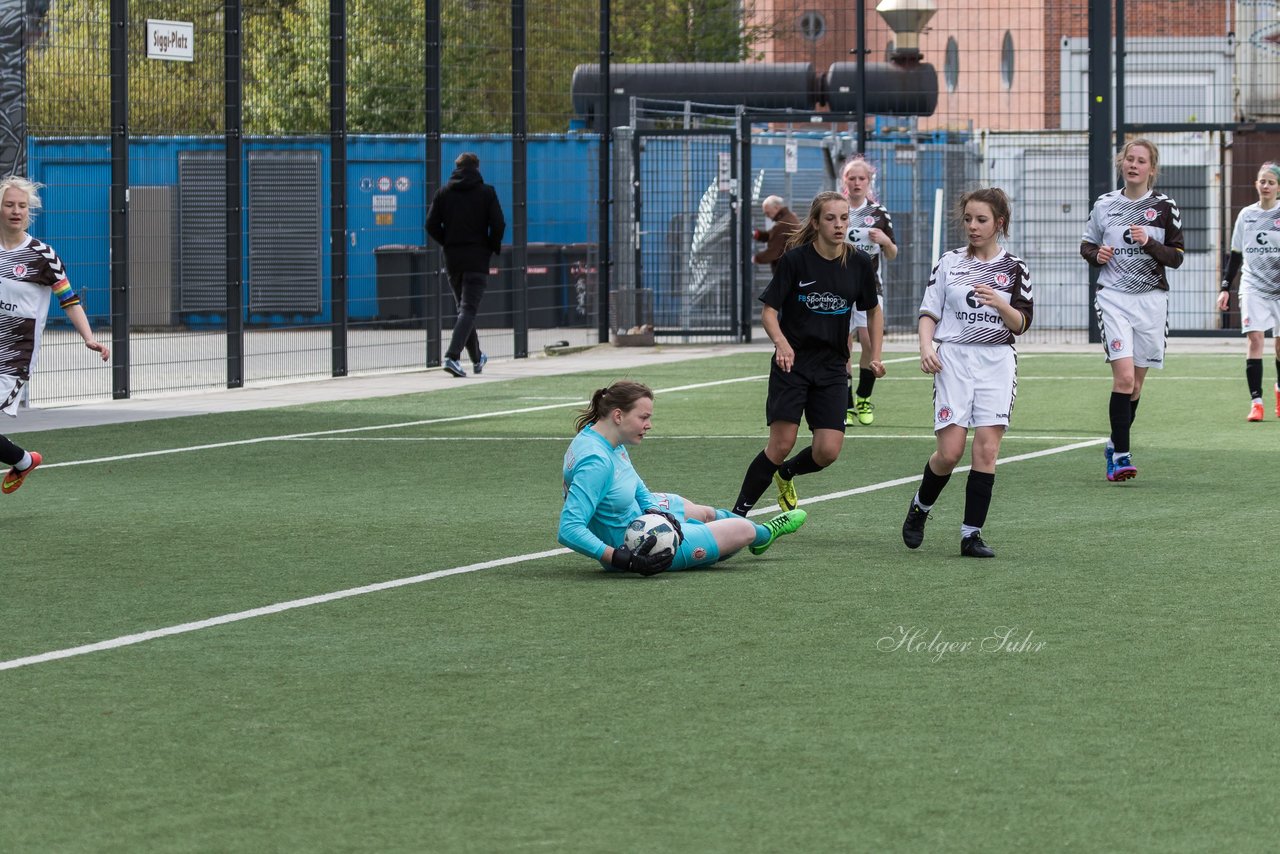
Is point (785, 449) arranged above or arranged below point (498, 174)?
below

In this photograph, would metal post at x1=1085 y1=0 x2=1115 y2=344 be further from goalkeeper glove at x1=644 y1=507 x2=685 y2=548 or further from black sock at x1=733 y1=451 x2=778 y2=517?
goalkeeper glove at x1=644 y1=507 x2=685 y2=548

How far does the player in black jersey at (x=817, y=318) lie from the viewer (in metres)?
10.0

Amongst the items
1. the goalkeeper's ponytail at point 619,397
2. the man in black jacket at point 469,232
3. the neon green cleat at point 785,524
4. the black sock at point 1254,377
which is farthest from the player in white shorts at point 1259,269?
the goalkeeper's ponytail at point 619,397

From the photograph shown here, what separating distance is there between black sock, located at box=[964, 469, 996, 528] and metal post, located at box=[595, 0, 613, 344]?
1648 centimetres

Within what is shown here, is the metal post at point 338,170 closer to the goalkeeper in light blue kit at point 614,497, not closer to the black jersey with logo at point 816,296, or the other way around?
the black jersey with logo at point 816,296

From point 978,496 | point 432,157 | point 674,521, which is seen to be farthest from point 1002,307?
point 432,157

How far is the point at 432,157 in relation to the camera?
75.2 ft

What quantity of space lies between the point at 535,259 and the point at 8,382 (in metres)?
18.2

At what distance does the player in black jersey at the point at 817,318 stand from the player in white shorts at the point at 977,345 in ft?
2.25

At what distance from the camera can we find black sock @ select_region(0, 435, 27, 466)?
11398 mm

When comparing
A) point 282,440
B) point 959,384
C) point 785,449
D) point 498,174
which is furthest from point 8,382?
point 498,174

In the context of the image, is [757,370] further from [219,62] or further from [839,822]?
[839,822]

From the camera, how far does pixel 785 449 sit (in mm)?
10180

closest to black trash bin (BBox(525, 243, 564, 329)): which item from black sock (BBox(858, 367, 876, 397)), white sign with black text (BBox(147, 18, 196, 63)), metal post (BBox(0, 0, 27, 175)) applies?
white sign with black text (BBox(147, 18, 196, 63))
